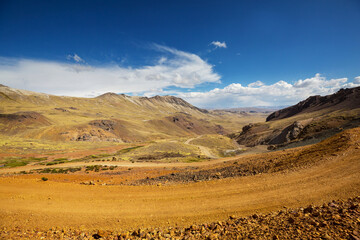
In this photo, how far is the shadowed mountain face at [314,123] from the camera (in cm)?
5031

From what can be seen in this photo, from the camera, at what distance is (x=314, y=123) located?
59938mm

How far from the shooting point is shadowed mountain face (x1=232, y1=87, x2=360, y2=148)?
50306mm

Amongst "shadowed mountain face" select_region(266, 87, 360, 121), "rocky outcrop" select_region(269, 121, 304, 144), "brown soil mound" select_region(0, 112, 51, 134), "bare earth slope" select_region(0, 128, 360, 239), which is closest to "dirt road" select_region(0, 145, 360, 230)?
"bare earth slope" select_region(0, 128, 360, 239)

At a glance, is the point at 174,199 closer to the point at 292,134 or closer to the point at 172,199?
the point at 172,199

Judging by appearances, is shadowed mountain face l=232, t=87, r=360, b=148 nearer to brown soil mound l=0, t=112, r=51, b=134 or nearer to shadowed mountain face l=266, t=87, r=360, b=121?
shadowed mountain face l=266, t=87, r=360, b=121

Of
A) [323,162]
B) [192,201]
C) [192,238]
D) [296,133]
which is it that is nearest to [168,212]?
[192,201]

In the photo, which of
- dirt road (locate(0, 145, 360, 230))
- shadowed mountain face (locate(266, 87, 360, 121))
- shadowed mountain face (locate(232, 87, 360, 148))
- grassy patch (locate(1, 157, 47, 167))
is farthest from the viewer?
shadowed mountain face (locate(266, 87, 360, 121))

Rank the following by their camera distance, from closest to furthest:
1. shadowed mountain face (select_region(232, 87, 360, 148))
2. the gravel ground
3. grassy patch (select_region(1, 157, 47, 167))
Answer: the gravel ground → grassy patch (select_region(1, 157, 47, 167)) → shadowed mountain face (select_region(232, 87, 360, 148))

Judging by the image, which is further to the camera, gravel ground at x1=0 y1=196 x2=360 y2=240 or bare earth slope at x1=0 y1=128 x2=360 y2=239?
bare earth slope at x1=0 y1=128 x2=360 y2=239

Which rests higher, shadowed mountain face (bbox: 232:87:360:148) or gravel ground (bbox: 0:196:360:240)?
shadowed mountain face (bbox: 232:87:360:148)

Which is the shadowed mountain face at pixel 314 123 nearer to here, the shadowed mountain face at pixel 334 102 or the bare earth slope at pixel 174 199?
the shadowed mountain face at pixel 334 102

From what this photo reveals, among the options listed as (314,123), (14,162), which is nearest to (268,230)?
(14,162)

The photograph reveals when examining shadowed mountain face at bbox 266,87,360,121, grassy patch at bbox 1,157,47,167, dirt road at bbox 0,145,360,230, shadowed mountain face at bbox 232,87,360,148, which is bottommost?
grassy patch at bbox 1,157,47,167

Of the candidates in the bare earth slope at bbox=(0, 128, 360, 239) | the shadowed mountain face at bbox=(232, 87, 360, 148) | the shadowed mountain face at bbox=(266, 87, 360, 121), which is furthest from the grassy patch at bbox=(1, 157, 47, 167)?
the shadowed mountain face at bbox=(266, 87, 360, 121)
